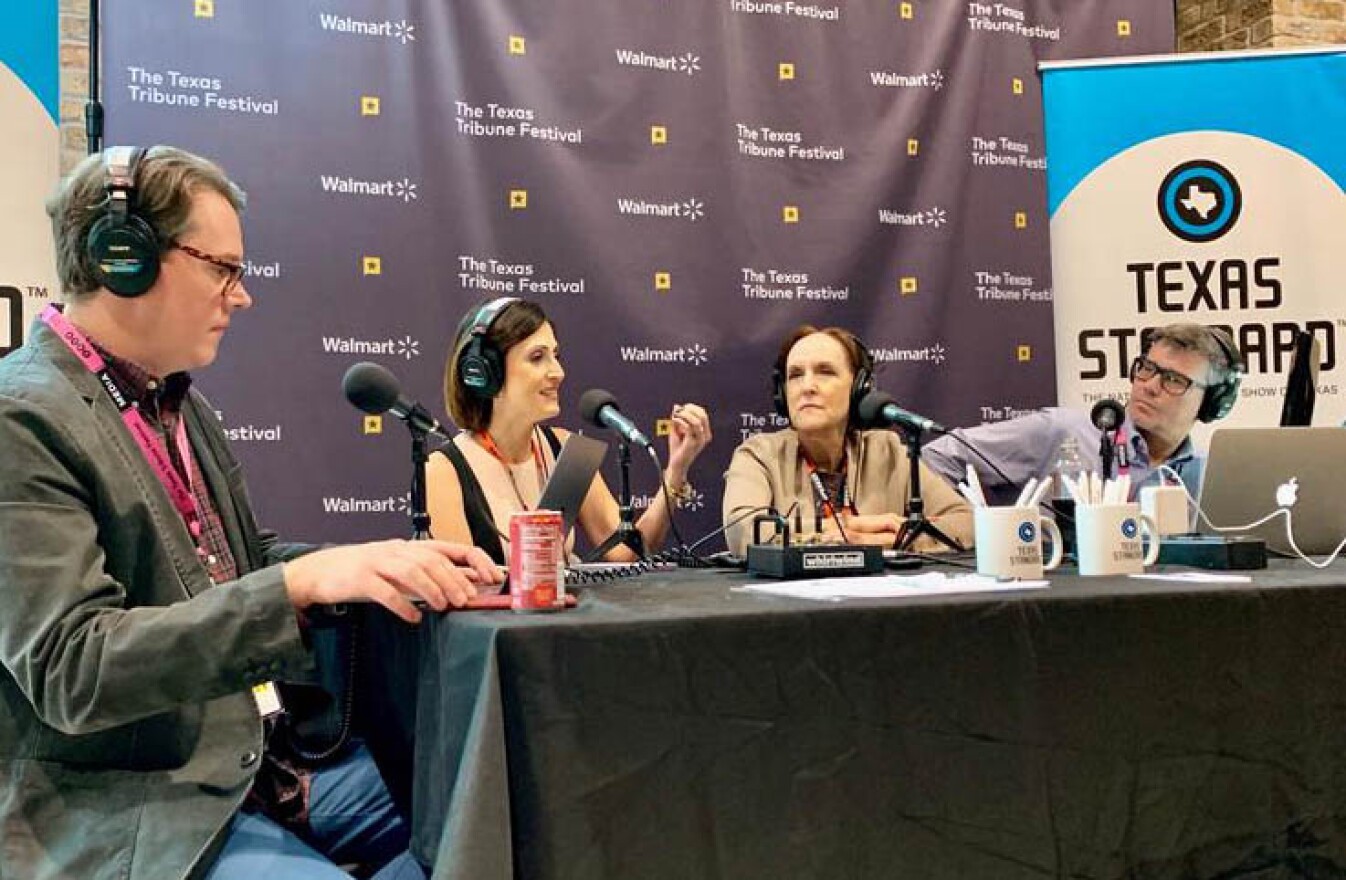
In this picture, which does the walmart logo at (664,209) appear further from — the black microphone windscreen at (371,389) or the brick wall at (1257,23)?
the brick wall at (1257,23)

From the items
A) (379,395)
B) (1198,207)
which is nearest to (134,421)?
(379,395)

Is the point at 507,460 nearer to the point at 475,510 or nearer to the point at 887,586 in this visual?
the point at 475,510

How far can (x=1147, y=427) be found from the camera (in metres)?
3.19

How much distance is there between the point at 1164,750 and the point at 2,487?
51.9 inches

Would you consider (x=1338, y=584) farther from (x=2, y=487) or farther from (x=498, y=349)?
(x=498, y=349)

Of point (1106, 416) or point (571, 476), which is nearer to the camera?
point (571, 476)

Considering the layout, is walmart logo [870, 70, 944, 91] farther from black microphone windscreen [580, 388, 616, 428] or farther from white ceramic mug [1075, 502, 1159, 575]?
white ceramic mug [1075, 502, 1159, 575]

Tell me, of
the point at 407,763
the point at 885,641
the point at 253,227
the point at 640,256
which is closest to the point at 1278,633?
the point at 885,641

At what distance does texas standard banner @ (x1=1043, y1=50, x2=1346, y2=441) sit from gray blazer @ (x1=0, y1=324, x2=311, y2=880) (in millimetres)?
3302

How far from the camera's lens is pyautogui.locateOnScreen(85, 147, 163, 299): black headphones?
1.39 meters

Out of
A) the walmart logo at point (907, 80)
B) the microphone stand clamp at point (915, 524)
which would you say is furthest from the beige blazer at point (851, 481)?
the walmart logo at point (907, 80)

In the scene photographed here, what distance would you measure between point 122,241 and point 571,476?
77 cm

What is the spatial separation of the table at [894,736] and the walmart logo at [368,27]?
2645 millimetres

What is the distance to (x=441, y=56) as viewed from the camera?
3.58 m
